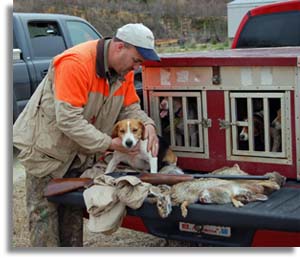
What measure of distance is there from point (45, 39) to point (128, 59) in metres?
4.59

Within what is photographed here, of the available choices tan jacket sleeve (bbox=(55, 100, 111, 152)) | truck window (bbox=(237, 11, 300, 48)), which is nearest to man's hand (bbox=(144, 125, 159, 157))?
tan jacket sleeve (bbox=(55, 100, 111, 152))

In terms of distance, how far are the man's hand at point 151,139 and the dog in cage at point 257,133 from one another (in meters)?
0.54

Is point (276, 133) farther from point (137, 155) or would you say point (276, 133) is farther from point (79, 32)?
point (79, 32)

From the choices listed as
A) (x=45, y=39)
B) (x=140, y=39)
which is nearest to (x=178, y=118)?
(x=140, y=39)

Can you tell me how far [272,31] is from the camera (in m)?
5.96

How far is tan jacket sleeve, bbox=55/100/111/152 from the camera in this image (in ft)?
12.1

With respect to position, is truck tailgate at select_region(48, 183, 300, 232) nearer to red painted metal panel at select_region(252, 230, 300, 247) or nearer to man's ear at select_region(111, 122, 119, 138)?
red painted metal panel at select_region(252, 230, 300, 247)

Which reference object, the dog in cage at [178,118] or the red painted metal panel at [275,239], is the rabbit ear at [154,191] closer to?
the red painted metal panel at [275,239]

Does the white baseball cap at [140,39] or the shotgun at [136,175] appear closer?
the shotgun at [136,175]

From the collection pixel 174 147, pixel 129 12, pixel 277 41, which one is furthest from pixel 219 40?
pixel 174 147

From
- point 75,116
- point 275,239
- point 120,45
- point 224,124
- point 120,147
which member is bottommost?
point 275,239

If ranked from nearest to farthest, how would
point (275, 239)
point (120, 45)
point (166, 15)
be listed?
point (275, 239) → point (120, 45) → point (166, 15)

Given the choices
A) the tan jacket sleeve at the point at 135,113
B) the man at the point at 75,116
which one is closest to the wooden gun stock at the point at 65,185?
the man at the point at 75,116

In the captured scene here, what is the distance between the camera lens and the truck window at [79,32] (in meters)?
8.66
